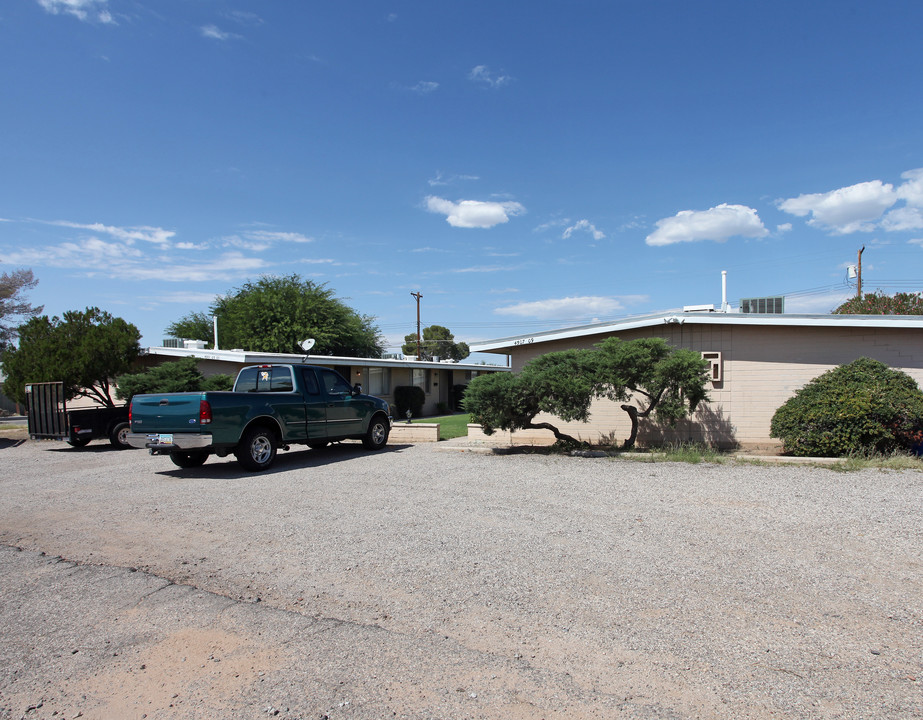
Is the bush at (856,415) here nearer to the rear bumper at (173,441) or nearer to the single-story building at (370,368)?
the rear bumper at (173,441)

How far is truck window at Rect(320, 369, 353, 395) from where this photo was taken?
12.2 meters

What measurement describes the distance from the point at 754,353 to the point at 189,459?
461 inches

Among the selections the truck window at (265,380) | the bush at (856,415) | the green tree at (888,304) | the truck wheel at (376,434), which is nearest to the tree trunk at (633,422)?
the bush at (856,415)

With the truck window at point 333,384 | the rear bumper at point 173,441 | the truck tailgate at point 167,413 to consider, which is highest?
the truck window at point 333,384

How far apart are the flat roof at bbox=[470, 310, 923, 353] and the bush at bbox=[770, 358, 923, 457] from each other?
2.99 feet

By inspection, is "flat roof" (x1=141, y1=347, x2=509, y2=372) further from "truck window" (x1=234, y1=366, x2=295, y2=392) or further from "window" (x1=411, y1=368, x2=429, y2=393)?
"truck window" (x1=234, y1=366, x2=295, y2=392)

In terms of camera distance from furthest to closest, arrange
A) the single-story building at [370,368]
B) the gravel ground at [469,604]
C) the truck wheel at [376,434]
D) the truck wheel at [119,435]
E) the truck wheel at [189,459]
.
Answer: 1. the single-story building at [370,368]
2. the truck wheel at [119,435]
3. the truck wheel at [376,434]
4. the truck wheel at [189,459]
5. the gravel ground at [469,604]

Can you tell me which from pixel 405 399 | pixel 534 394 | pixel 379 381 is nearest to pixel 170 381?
pixel 379 381

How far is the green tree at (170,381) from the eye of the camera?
17031mm

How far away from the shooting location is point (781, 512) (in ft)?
22.4

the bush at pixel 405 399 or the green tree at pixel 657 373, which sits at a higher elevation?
the green tree at pixel 657 373

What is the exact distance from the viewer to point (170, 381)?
1706cm

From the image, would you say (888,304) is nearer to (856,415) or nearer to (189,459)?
(856,415)

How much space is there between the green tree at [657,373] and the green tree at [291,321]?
2431 cm
